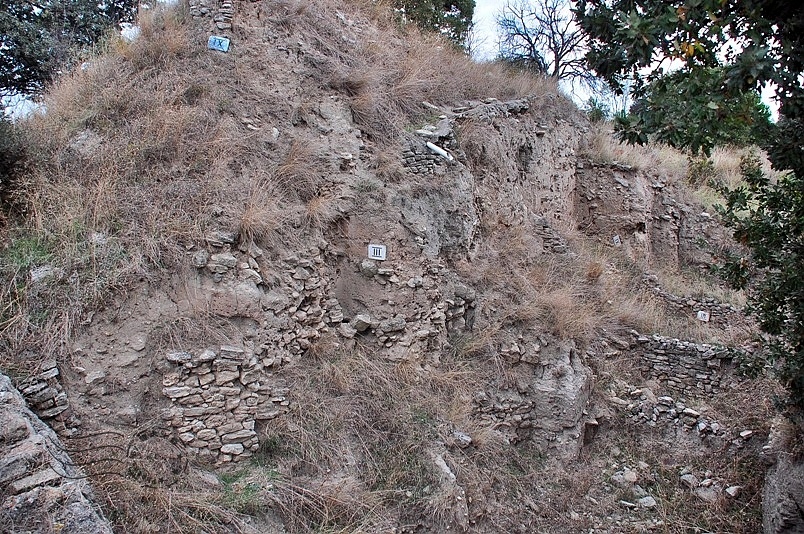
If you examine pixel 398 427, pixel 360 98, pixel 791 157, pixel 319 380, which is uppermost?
pixel 360 98

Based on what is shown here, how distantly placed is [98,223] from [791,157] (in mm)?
5725

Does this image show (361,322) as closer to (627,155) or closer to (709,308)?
(709,308)

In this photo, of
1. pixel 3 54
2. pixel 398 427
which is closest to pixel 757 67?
pixel 398 427

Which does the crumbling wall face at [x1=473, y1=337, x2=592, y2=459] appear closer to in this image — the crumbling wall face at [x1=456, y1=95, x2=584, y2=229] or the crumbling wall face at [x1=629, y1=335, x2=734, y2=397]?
the crumbling wall face at [x1=629, y1=335, x2=734, y2=397]

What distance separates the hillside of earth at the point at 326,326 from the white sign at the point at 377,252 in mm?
24

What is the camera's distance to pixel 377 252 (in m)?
6.64

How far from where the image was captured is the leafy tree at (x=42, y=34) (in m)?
9.74

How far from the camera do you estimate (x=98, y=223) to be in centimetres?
546

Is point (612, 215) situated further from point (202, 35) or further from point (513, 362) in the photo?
point (202, 35)

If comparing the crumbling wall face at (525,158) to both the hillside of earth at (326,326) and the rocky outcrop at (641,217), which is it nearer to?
the hillside of earth at (326,326)

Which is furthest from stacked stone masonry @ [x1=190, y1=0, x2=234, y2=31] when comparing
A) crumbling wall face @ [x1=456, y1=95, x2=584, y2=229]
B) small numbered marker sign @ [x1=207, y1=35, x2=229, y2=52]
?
crumbling wall face @ [x1=456, y1=95, x2=584, y2=229]

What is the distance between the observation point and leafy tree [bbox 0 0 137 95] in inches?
384

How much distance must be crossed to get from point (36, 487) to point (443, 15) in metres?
12.4

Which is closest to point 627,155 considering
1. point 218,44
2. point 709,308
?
point 709,308
